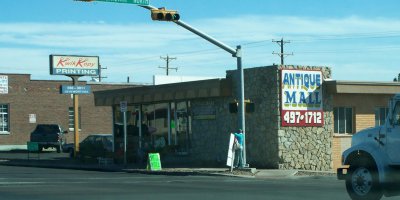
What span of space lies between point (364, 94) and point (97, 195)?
54.9 feet

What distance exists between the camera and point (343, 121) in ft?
101

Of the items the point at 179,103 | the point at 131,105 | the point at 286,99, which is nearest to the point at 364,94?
the point at 286,99

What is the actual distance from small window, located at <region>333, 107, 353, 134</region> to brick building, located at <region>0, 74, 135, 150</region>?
102 feet

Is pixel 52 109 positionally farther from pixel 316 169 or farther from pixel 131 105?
pixel 316 169

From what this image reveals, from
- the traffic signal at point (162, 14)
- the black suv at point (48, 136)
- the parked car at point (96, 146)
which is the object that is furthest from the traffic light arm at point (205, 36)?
the black suv at point (48, 136)

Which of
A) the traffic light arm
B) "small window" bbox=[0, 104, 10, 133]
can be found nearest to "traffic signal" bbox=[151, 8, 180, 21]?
the traffic light arm

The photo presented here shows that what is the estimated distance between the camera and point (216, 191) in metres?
18.5

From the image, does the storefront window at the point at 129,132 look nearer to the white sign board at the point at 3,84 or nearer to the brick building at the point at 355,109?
the brick building at the point at 355,109

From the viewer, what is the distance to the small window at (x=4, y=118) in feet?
181

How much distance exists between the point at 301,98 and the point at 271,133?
1970 mm

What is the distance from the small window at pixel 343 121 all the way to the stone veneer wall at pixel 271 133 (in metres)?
0.57

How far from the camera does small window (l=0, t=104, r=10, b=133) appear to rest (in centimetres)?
5506

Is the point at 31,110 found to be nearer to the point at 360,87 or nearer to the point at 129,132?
the point at 129,132

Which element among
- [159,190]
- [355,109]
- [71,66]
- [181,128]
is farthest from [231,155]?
[71,66]
